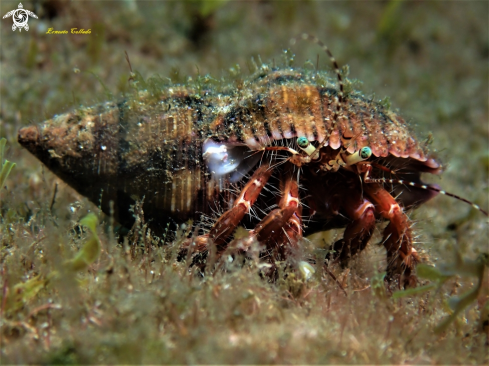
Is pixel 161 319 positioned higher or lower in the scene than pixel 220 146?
lower

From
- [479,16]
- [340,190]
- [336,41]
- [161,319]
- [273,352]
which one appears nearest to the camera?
[273,352]

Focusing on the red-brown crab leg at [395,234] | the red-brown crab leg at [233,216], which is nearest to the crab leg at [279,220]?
the red-brown crab leg at [233,216]

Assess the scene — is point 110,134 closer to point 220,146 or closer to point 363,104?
point 220,146

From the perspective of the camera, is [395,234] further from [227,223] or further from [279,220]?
[227,223]

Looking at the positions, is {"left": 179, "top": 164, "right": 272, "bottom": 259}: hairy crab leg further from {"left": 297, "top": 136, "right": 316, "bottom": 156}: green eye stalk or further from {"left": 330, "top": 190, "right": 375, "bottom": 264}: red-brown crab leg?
{"left": 330, "top": 190, "right": 375, "bottom": 264}: red-brown crab leg

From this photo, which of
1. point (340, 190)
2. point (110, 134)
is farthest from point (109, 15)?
point (340, 190)

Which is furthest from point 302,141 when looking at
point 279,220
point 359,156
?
point 279,220

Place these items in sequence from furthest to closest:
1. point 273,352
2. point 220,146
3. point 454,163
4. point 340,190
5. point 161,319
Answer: point 454,163 → point 340,190 → point 220,146 → point 161,319 → point 273,352

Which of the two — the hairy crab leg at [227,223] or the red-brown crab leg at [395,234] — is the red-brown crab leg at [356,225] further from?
the hairy crab leg at [227,223]
